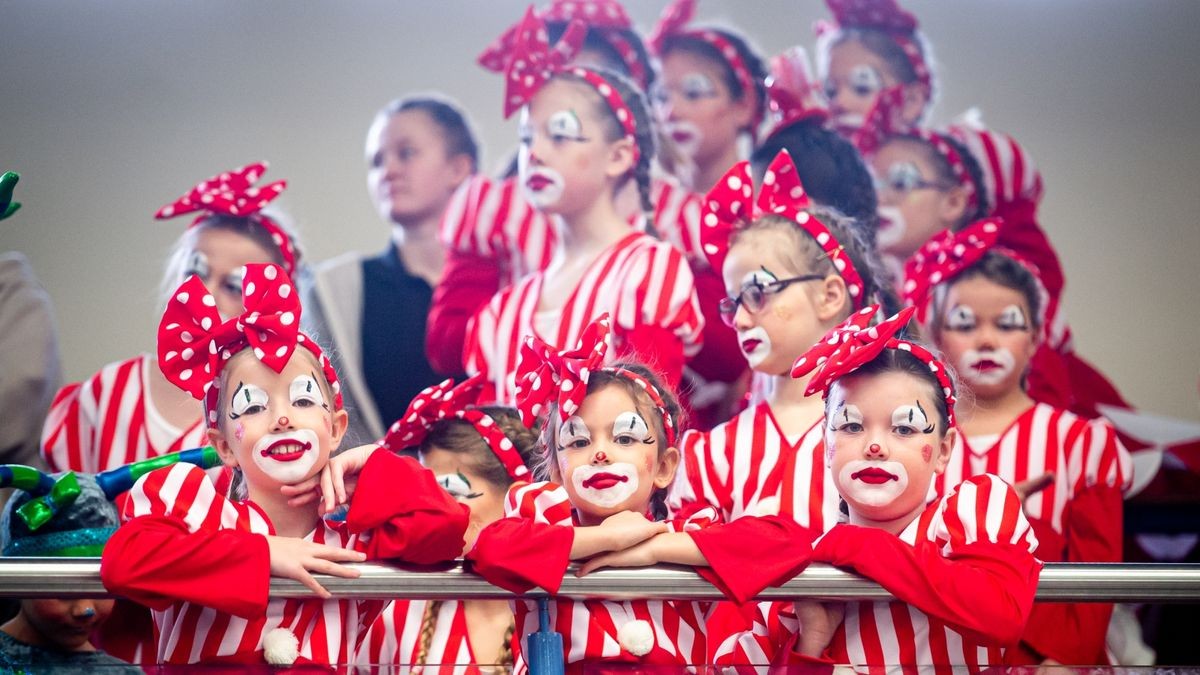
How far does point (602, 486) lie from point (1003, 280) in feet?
4.27

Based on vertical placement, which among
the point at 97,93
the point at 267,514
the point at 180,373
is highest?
the point at 97,93

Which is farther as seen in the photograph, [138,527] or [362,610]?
[362,610]

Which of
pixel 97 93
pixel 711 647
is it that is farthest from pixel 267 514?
pixel 97 93

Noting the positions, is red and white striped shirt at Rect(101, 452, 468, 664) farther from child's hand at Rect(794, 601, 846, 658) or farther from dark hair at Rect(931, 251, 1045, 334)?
dark hair at Rect(931, 251, 1045, 334)

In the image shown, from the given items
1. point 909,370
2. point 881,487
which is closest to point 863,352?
point 909,370

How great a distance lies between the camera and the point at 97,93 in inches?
166

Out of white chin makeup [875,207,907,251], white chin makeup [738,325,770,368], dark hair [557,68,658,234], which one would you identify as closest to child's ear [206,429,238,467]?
white chin makeup [738,325,770,368]

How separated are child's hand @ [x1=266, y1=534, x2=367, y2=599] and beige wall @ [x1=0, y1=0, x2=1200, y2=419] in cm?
217

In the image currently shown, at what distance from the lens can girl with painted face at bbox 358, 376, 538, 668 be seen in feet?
8.36

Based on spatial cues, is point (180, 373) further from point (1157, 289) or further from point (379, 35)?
point (1157, 289)

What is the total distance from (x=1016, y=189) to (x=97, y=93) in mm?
2527

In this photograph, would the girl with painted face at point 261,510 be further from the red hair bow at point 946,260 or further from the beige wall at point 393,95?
the beige wall at point 393,95

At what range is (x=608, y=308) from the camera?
327cm

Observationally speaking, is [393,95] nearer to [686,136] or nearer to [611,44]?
[611,44]
